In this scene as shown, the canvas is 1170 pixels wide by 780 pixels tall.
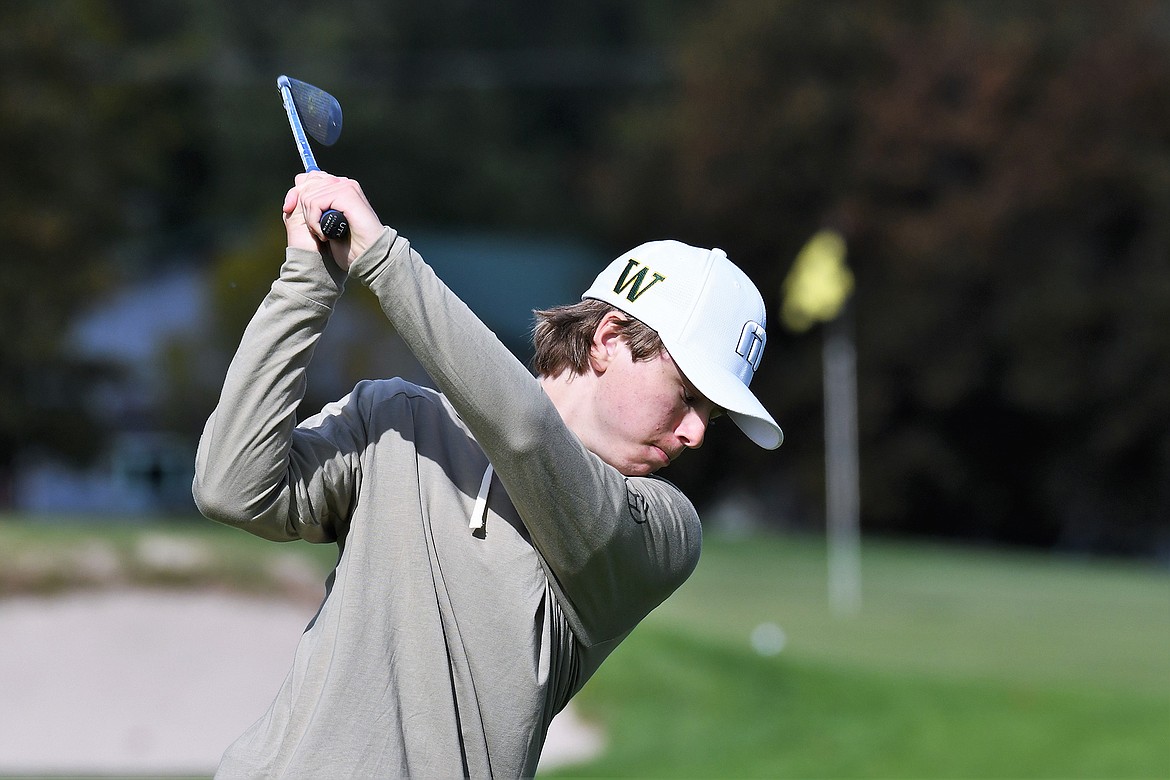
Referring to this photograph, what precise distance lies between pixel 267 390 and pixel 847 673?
8441 millimetres

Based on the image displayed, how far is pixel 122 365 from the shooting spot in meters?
31.3

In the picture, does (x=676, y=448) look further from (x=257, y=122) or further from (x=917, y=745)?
(x=257, y=122)

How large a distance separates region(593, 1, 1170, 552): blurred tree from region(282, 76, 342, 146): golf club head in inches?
956

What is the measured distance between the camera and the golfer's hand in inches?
82.6

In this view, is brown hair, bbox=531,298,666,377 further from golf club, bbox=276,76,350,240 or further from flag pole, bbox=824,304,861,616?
flag pole, bbox=824,304,861,616

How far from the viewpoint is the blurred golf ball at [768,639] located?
11227 mm

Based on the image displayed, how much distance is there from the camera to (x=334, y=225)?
212 cm

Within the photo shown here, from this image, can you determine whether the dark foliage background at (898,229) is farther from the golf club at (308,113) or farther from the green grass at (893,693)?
the golf club at (308,113)

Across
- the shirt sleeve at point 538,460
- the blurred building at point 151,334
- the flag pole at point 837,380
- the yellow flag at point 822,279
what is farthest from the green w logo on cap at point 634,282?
the blurred building at point 151,334

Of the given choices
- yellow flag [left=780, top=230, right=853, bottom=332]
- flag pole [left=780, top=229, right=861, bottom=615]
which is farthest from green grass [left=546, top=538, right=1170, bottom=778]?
yellow flag [left=780, top=230, right=853, bottom=332]

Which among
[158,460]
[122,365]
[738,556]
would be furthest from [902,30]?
[158,460]

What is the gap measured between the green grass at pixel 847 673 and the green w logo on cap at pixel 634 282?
6.29 metres

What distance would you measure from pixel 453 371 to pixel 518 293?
33.3 m

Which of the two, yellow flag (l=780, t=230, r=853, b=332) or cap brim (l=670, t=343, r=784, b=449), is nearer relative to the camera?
cap brim (l=670, t=343, r=784, b=449)
